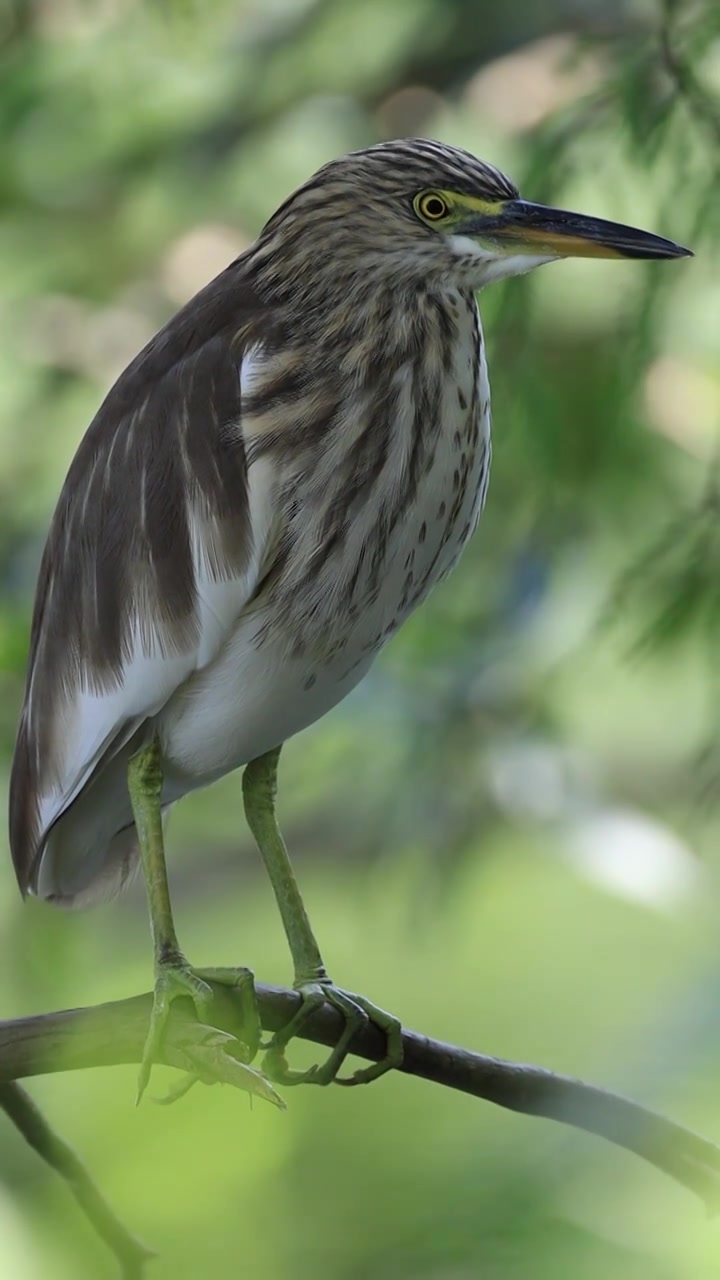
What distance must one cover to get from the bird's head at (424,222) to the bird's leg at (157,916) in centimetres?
42

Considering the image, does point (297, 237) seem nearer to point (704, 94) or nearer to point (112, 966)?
point (704, 94)

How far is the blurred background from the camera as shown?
5.22 feet

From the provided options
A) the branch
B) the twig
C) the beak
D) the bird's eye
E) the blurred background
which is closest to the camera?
the twig

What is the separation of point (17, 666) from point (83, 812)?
14.2 inches

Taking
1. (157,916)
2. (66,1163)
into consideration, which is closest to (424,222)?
(157,916)

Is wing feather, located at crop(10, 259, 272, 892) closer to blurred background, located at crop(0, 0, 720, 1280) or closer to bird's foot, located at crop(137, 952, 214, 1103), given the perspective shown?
bird's foot, located at crop(137, 952, 214, 1103)

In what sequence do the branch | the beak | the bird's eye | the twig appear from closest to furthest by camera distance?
the twig, the branch, the beak, the bird's eye

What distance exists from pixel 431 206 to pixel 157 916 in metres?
0.58

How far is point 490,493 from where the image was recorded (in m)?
2.24

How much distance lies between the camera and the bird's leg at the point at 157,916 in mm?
1116

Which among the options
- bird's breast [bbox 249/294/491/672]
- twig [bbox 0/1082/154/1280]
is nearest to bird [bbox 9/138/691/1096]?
bird's breast [bbox 249/294/491/672]

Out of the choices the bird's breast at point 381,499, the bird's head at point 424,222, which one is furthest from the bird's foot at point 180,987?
the bird's head at point 424,222

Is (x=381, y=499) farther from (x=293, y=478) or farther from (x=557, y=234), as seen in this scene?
(x=557, y=234)

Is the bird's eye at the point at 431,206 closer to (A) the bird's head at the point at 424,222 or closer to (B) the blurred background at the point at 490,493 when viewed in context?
(A) the bird's head at the point at 424,222
